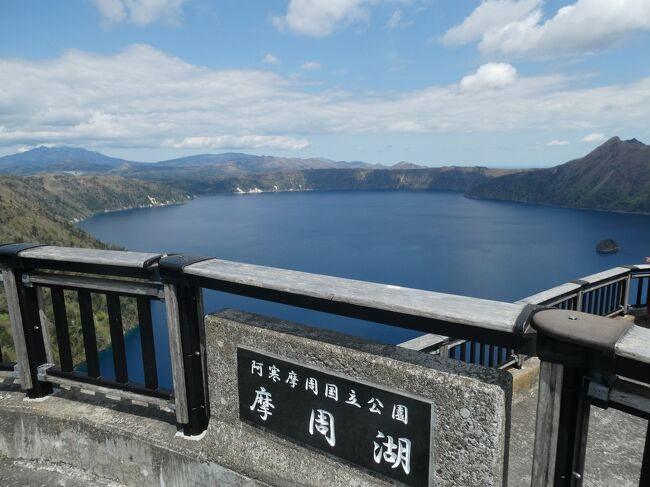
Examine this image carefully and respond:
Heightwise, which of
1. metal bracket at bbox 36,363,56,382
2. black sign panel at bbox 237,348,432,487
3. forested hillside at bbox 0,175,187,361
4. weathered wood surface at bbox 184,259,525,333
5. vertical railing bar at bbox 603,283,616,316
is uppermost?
weathered wood surface at bbox 184,259,525,333

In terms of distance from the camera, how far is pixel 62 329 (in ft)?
12.2

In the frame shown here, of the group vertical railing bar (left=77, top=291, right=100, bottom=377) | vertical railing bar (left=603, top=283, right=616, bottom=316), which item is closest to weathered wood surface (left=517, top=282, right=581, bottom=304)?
vertical railing bar (left=603, top=283, right=616, bottom=316)

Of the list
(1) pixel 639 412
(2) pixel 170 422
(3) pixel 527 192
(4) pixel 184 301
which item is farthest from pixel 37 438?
(3) pixel 527 192

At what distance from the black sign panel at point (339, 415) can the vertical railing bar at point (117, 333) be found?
3.57 ft

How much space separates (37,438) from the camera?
3.72 m

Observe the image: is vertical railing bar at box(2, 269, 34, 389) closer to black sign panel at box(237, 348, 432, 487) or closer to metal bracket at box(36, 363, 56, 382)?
metal bracket at box(36, 363, 56, 382)

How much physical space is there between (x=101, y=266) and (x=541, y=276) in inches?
2790

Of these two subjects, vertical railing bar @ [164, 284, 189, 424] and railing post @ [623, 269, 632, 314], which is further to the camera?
railing post @ [623, 269, 632, 314]

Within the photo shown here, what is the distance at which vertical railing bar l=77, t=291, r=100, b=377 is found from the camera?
354 centimetres

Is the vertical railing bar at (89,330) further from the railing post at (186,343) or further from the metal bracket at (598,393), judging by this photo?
the metal bracket at (598,393)

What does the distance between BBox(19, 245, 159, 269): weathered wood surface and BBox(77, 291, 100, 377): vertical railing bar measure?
0.31 m

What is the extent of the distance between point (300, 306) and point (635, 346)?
1.58 metres

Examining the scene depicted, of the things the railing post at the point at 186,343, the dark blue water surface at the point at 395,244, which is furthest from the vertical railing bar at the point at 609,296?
the dark blue water surface at the point at 395,244

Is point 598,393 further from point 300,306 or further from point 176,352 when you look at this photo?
point 176,352
